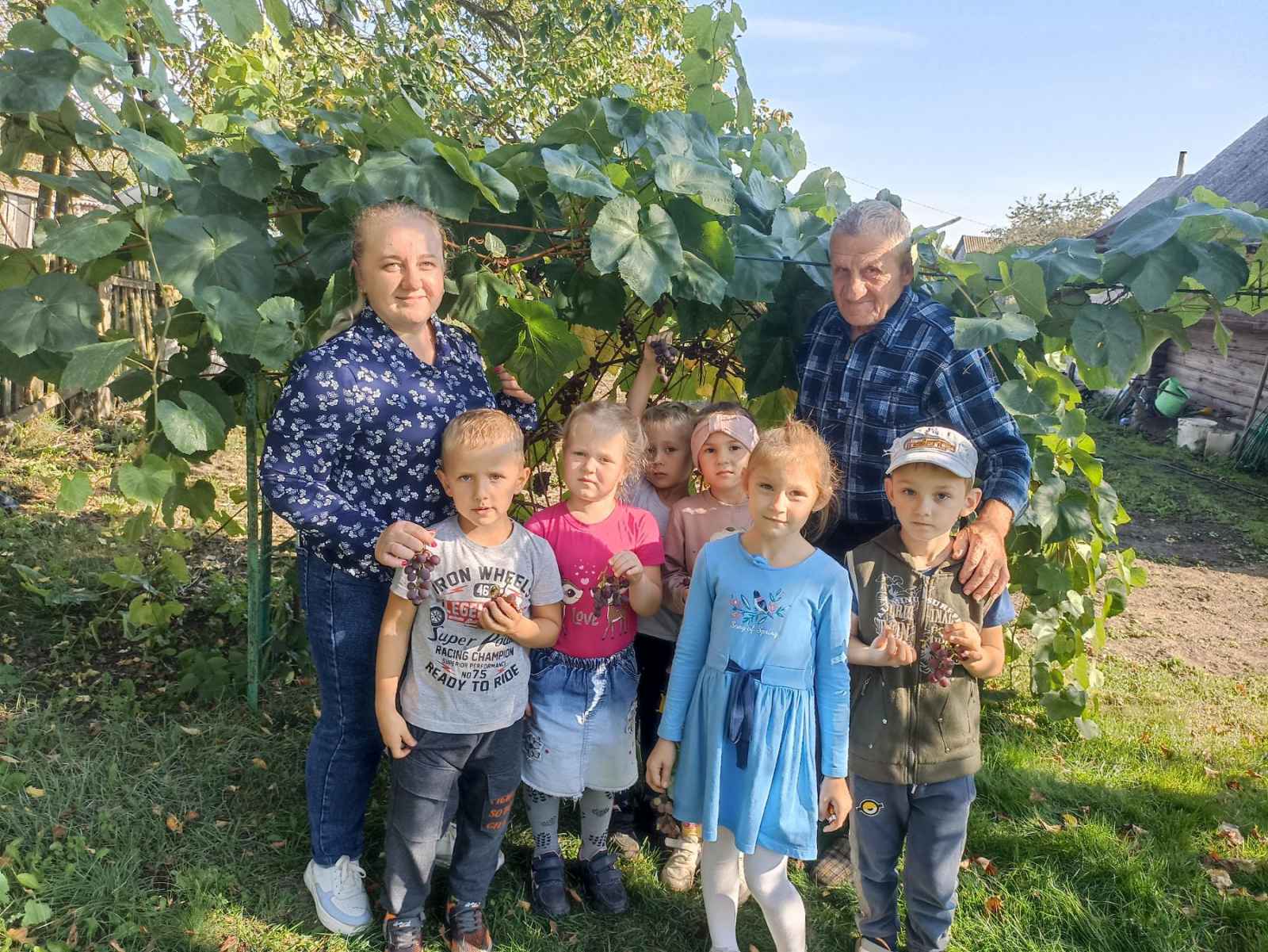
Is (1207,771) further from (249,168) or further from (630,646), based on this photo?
(249,168)

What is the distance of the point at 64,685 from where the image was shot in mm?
3213

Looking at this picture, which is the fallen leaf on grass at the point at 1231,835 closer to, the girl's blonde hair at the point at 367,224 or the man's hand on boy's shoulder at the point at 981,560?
the man's hand on boy's shoulder at the point at 981,560

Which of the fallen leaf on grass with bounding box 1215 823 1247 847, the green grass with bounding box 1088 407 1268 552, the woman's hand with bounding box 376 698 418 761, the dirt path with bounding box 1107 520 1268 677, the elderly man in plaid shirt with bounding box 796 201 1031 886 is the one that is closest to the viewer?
the woman's hand with bounding box 376 698 418 761

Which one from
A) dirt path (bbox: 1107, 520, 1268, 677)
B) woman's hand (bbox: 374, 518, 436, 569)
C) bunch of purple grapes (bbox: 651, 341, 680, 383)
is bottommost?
dirt path (bbox: 1107, 520, 1268, 677)

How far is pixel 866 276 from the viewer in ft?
7.23

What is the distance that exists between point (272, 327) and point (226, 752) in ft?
5.09

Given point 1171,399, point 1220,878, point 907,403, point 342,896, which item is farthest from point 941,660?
point 1171,399

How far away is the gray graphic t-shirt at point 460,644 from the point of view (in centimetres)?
208

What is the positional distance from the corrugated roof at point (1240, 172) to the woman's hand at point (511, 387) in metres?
11.5

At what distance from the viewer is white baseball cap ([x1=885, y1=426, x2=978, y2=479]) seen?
1.99 metres

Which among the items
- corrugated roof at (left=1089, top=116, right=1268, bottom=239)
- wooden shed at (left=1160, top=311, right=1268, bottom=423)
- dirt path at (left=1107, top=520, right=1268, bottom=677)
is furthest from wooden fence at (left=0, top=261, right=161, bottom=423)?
corrugated roof at (left=1089, top=116, right=1268, bottom=239)

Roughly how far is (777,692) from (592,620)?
1.72 feet

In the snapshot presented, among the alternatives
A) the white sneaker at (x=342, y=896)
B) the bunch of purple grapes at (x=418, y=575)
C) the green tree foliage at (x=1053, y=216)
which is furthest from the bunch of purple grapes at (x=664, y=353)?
the green tree foliage at (x=1053, y=216)

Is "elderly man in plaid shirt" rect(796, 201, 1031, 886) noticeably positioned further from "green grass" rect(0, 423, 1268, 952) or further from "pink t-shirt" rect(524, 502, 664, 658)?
"green grass" rect(0, 423, 1268, 952)
